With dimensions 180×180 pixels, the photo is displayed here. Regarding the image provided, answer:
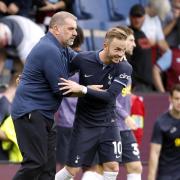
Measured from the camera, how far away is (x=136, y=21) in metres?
13.8

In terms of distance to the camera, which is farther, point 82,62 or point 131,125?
point 131,125

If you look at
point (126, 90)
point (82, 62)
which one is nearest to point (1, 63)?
point (126, 90)

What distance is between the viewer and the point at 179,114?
11.1 m

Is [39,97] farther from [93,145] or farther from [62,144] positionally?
[62,144]

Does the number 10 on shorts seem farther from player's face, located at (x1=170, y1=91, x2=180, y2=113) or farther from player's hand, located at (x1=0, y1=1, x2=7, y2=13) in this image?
player's hand, located at (x1=0, y1=1, x2=7, y2=13)

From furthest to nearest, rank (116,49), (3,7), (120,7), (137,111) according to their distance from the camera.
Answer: (120,7) → (3,7) → (137,111) → (116,49)

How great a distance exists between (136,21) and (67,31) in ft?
15.9

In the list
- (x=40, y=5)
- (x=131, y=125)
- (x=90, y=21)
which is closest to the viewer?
(x=131, y=125)

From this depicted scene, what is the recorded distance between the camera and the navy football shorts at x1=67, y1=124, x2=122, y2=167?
9.66m

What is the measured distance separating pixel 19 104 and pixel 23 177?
2.21 ft

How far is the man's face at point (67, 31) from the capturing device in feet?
29.5

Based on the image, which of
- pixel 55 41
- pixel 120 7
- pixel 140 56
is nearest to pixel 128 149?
pixel 55 41

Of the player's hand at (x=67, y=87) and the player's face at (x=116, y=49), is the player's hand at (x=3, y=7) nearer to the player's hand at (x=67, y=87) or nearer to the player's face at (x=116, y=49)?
the player's face at (x=116, y=49)

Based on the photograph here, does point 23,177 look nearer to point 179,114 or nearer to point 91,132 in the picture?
point 91,132
